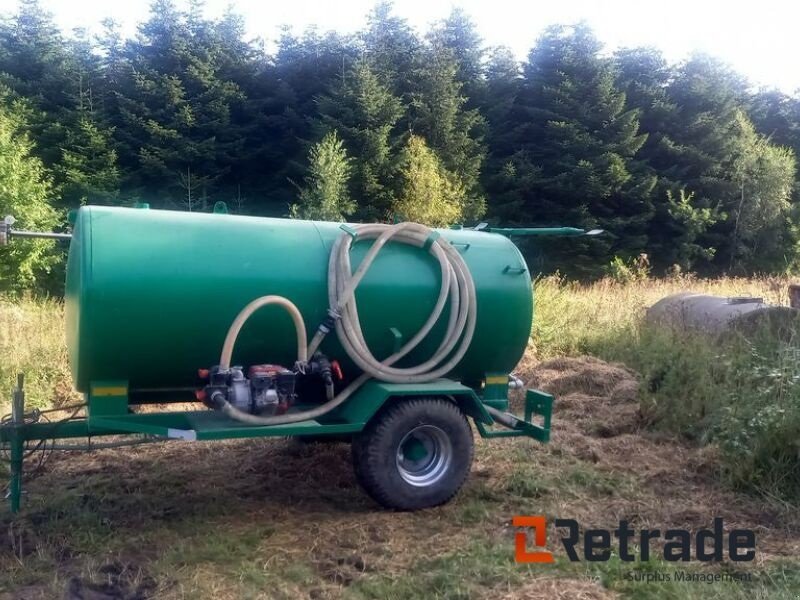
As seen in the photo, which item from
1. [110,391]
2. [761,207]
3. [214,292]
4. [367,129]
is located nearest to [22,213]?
[367,129]

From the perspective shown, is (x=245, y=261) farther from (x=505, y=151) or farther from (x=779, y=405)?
(x=505, y=151)

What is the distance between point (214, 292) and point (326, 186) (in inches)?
845

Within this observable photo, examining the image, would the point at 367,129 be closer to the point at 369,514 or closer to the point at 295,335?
the point at 295,335

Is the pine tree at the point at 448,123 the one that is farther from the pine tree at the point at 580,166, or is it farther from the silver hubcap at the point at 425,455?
the silver hubcap at the point at 425,455

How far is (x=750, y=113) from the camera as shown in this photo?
37.0 meters

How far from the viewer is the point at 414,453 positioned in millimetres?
4840

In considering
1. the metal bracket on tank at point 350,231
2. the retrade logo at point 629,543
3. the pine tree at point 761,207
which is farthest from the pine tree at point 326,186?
the retrade logo at point 629,543

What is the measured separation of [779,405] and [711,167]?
30004mm

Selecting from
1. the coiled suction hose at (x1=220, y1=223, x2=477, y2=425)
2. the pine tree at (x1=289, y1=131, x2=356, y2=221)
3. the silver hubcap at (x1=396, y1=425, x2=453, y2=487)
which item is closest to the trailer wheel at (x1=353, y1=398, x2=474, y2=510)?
the silver hubcap at (x1=396, y1=425, x2=453, y2=487)

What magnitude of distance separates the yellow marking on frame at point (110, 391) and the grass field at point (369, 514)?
813mm

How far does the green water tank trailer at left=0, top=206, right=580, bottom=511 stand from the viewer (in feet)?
13.7

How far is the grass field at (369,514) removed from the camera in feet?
12.0

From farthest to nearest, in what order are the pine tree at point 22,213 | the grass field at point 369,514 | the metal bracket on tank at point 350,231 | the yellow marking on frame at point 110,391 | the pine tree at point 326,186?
the pine tree at point 326,186 < the pine tree at point 22,213 < the metal bracket on tank at point 350,231 < the yellow marking on frame at point 110,391 < the grass field at point 369,514

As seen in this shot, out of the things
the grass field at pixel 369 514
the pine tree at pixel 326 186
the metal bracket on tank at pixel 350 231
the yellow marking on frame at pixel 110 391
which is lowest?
the grass field at pixel 369 514
